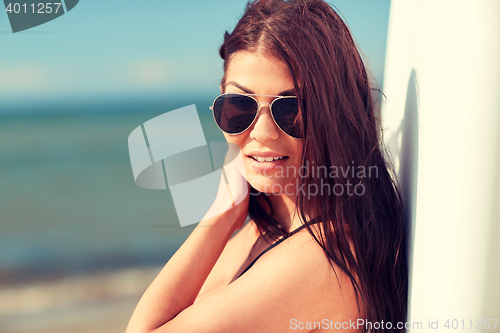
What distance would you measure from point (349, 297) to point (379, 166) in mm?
531

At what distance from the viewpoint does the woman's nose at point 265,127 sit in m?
1.44

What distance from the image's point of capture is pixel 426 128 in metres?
1.08

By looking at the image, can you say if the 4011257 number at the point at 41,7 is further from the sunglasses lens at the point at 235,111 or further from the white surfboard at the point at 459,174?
the white surfboard at the point at 459,174

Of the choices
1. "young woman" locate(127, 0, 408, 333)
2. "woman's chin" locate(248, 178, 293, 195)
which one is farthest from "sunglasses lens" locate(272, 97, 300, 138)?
"woman's chin" locate(248, 178, 293, 195)

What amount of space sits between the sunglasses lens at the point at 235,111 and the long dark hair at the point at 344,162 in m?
0.21

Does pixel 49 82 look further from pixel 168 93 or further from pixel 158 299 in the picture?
pixel 158 299

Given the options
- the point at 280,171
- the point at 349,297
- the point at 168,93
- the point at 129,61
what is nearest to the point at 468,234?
the point at 349,297

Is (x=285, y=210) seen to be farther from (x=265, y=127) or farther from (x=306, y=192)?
(x=265, y=127)

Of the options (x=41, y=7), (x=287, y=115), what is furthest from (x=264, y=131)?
(x=41, y=7)

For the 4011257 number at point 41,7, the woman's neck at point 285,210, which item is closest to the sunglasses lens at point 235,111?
the woman's neck at point 285,210

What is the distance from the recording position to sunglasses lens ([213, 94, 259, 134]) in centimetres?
148

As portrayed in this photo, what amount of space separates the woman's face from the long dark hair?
0.05m

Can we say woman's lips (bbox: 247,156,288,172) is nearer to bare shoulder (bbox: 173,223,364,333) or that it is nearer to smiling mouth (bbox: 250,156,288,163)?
smiling mouth (bbox: 250,156,288,163)

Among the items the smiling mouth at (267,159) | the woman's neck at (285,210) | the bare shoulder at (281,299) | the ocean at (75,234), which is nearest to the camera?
the bare shoulder at (281,299)
